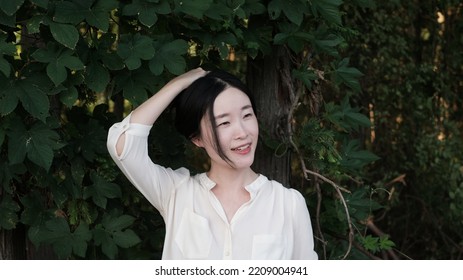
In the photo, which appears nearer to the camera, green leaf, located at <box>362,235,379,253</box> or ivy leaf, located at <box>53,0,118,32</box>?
ivy leaf, located at <box>53,0,118,32</box>

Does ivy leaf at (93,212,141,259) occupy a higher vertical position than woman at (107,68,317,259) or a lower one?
lower

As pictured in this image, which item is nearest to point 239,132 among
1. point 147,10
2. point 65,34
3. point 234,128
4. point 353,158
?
point 234,128

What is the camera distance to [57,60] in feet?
7.63

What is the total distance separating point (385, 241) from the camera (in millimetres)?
2822

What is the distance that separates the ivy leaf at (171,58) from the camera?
2.38m

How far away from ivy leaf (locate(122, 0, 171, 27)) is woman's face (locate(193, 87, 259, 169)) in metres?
0.34

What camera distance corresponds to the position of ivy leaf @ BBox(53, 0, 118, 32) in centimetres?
230

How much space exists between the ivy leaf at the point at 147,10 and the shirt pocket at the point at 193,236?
585 mm

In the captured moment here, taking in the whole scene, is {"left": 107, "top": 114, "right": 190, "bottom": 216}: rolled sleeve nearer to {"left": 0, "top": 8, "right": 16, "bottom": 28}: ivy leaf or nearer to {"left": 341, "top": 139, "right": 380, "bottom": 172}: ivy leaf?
{"left": 0, "top": 8, "right": 16, "bottom": 28}: ivy leaf

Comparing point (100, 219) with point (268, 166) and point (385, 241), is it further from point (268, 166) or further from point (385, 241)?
point (385, 241)

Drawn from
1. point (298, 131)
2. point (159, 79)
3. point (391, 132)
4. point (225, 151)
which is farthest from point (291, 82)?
point (391, 132)

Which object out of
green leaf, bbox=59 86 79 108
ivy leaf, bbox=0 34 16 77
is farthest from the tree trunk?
ivy leaf, bbox=0 34 16 77

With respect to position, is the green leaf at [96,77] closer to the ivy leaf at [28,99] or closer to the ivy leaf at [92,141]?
the ivy leaf at [28,99]

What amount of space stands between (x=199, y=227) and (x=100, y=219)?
0.76 meters
